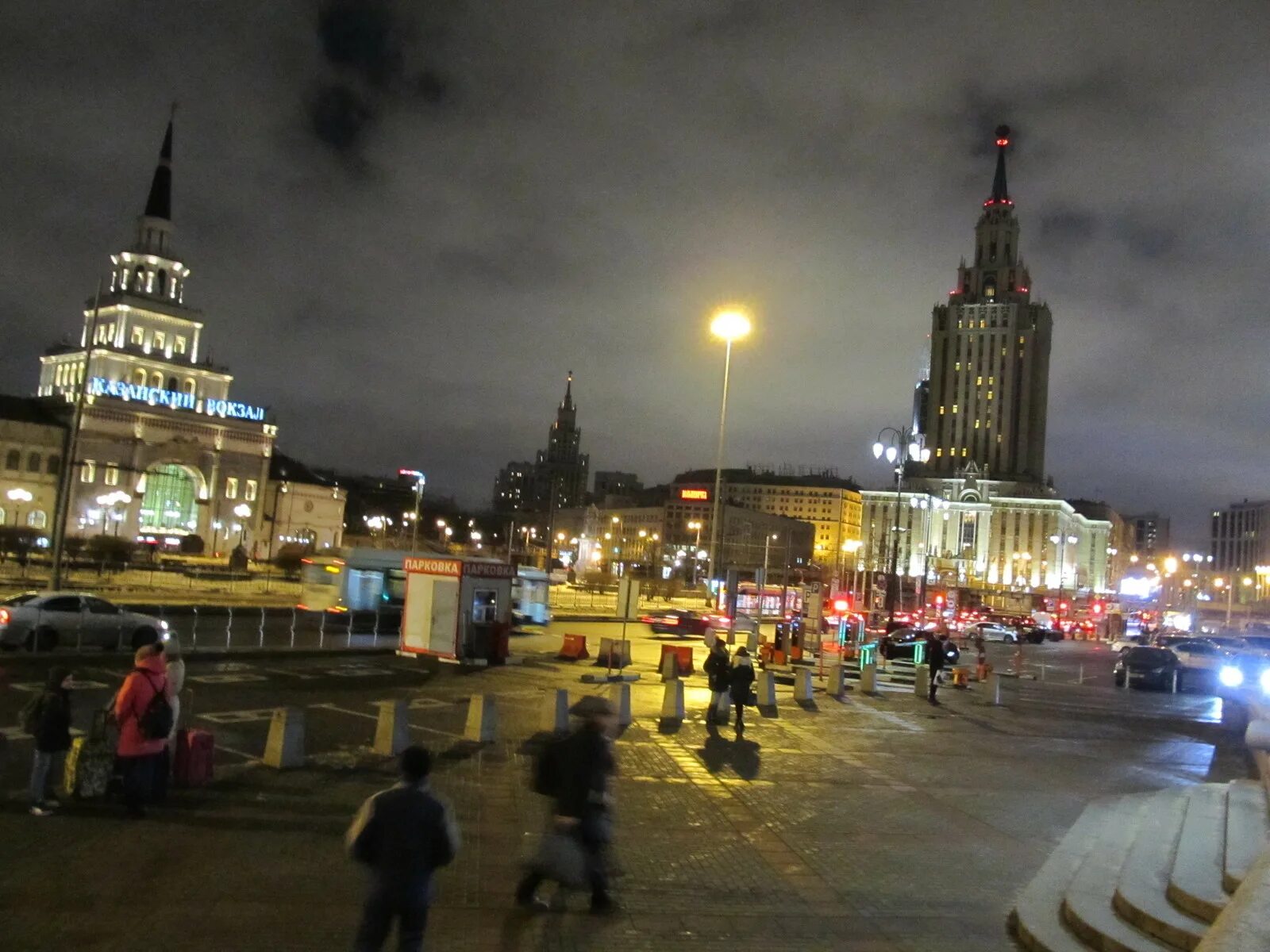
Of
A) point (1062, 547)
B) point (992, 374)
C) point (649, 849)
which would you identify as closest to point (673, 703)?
point (649, 849)

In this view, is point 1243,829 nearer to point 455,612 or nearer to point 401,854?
point 401,854

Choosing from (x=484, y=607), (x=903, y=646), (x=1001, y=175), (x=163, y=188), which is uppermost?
(x=1001, y=175)

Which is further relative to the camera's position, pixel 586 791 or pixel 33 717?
pixel 33 717

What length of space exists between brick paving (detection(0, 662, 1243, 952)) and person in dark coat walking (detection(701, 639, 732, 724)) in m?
1.03

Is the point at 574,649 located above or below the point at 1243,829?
below

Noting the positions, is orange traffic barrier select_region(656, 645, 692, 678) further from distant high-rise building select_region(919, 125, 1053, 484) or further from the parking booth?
distant high-rise building select_region(919, 125, 1053, 484)

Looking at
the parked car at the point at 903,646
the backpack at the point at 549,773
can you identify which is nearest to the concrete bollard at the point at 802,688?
the parked car at the point at 903,646

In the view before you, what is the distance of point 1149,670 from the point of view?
1362 inches

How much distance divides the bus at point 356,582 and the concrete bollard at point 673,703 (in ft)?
63.2

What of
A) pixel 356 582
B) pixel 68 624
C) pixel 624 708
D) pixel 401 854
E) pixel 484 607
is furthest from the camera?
pixel 356 582

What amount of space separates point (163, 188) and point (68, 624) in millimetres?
94629

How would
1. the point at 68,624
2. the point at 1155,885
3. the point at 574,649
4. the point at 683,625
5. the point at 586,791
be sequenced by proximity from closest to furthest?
1. the point at 586,791
2. the point at 1155,885
3. the point at 68,624
4. the point at 574,649
5. the point at 683,625

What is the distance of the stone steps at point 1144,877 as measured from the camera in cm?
788

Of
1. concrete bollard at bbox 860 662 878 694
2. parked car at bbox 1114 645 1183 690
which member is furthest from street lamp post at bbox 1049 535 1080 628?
concrete bollard at bbox 860 662 878 694
